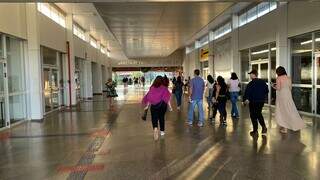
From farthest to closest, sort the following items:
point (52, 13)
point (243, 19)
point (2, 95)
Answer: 1. point (243, 19)
2. point (52, 13)
3. point (2, 95)

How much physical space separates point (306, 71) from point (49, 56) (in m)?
10.6

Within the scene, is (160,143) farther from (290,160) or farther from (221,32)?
(221,32)

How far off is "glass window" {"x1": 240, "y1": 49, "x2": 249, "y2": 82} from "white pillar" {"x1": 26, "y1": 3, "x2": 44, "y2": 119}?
11316 mm

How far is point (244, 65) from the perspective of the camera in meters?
20.9

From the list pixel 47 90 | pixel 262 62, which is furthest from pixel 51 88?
pixel 262 62

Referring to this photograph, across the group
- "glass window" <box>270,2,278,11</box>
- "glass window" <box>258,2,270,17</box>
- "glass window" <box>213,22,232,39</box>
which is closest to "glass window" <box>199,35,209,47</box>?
"glass window" <box>213,22,232,39</box>

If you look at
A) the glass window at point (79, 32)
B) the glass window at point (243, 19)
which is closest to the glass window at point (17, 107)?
the glass window at point (79, 32)

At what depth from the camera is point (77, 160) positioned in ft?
22.5

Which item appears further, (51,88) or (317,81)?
(51,88)

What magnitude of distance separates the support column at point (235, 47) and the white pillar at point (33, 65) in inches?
466

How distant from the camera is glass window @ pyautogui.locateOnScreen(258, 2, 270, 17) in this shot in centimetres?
1718

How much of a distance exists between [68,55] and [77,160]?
1310 centimetres

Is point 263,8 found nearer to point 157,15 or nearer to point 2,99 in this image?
point 157,15

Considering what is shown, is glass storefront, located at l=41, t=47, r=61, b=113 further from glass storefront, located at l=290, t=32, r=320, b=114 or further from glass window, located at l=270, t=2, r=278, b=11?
glass storefront, located at l=290, t=32, r=320, b=114
